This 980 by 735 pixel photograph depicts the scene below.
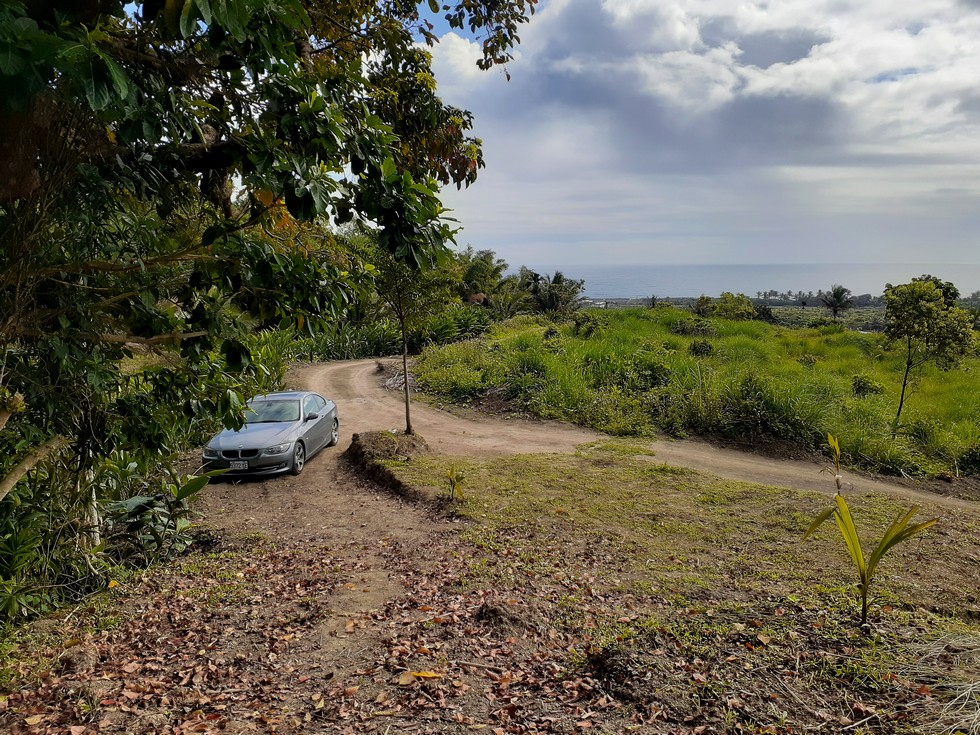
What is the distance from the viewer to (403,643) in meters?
4.33

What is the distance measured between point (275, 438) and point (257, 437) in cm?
32

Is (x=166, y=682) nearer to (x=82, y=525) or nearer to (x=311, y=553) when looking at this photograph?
(x=82, y=525)

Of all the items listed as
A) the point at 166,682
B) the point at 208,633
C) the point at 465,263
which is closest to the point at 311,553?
the point at 208,633

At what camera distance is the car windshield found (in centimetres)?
1096

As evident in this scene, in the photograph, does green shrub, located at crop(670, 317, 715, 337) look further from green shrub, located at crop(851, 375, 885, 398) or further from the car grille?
the car grille

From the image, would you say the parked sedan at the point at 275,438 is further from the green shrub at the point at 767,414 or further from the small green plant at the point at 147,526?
the green shrub at the point at 767,414

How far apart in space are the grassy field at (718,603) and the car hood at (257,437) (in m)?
2.59

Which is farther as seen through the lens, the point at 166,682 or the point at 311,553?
the point at 311,553

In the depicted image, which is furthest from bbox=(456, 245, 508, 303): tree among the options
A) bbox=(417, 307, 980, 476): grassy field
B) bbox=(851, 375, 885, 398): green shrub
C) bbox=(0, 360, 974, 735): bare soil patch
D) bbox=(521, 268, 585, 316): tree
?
bbox=(0, 360, 974, 735): bare soil patch

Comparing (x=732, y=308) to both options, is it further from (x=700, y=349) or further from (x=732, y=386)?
(x=732, y=386)

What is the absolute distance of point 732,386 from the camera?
1330cm

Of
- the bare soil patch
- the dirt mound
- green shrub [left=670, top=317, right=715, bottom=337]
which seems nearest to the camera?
the bare soil patch

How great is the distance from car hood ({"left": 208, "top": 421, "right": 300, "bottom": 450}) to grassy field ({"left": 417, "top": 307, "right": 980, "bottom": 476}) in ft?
22.1

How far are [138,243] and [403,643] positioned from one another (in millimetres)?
3684
